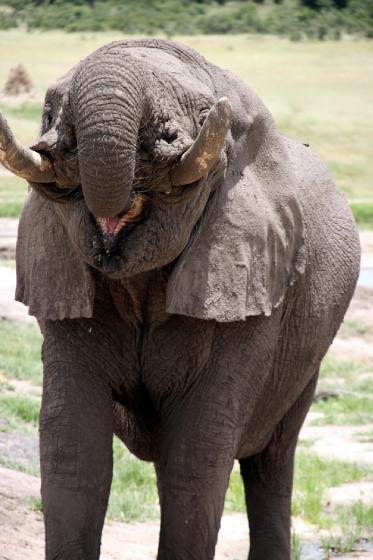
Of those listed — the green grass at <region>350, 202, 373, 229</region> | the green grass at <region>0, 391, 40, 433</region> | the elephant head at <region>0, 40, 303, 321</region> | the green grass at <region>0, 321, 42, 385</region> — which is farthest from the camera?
the green grass at <region>350, 202, 373, 229</region>

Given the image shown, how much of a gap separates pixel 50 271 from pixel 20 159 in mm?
758

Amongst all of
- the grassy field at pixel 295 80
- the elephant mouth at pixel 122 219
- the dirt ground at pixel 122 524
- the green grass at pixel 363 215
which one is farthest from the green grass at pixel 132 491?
the grassy field at pixel 295 80

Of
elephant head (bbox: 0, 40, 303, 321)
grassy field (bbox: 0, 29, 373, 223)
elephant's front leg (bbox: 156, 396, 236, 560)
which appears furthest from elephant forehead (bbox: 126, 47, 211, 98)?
grassy field (bbox: 0, 29, 373, 223)

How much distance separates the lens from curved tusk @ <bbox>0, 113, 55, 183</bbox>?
4.44 metres

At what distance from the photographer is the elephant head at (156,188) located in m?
4.31

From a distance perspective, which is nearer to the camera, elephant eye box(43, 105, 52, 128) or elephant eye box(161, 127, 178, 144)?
elephant eye box(161, 127, 178, 144)

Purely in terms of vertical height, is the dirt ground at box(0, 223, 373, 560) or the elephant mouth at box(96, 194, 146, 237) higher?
the elephant mouth at box(96, 194, 146, 237)

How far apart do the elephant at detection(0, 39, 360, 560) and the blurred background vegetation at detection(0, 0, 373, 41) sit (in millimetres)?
44194

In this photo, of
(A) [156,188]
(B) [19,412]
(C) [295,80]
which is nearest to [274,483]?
(A) [156,188]

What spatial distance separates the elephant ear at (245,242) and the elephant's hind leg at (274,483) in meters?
Answer: 1.22

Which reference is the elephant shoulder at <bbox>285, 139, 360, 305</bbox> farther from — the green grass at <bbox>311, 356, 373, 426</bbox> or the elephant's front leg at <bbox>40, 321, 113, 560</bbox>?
the green grass at <bbox>311, 356, 373, 426</bbox>

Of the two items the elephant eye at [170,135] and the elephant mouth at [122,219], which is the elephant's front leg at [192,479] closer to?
the elephant mouth at [122,219]

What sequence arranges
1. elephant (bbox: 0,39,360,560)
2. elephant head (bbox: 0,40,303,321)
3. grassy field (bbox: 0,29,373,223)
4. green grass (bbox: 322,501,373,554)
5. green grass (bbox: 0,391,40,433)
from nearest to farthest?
elephant head (bbox: 0,40,303,321) → elephant (bbox: 0,39,360,560) → green grass (bbox: 322,501,373,554) → green grass (bbox: 0,391,40,433) → grassy field (bbox: 0,29,373,223)

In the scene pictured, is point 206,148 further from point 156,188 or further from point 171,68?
point 171,68
